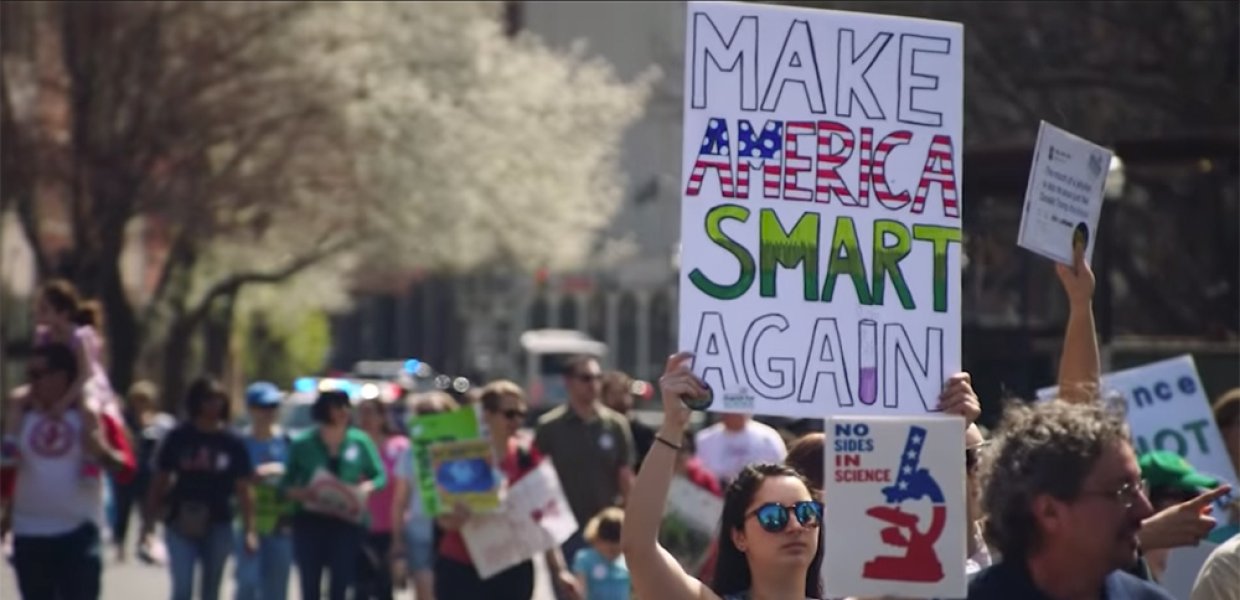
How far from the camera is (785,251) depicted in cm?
571

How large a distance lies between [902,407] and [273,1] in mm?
20676

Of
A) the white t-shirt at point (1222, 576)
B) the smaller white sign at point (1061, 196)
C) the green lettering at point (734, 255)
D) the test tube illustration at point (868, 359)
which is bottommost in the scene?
the white t-shirt at point (1222, 576)

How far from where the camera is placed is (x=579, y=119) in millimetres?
34031

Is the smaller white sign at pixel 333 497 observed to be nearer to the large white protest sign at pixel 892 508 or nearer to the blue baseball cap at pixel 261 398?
the blue baseball cap at pixel 261 398

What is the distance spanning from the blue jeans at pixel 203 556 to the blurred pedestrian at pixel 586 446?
1.94 m

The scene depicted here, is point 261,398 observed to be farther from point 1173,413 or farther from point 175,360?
point 175,360

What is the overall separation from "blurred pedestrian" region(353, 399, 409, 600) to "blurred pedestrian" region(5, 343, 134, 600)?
3.61 m

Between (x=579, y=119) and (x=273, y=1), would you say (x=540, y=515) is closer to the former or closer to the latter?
(x=273, y=1)

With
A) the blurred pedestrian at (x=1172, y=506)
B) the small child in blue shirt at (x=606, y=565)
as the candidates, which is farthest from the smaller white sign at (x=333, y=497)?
the blurred pedestrian at (x=1172, y=506)

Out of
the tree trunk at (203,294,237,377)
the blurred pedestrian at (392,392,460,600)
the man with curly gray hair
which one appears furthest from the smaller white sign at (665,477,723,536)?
the tree trunk at (203,294,237,377)

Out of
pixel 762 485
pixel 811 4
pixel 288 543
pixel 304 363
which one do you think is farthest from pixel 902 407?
pixel 304 363

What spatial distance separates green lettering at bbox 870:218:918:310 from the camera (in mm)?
5758

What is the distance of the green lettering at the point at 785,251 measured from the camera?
5691mm

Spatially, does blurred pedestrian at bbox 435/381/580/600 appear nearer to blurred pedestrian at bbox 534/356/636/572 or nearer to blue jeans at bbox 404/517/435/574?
blurred pedestrian at bbox 534/356/636/572
